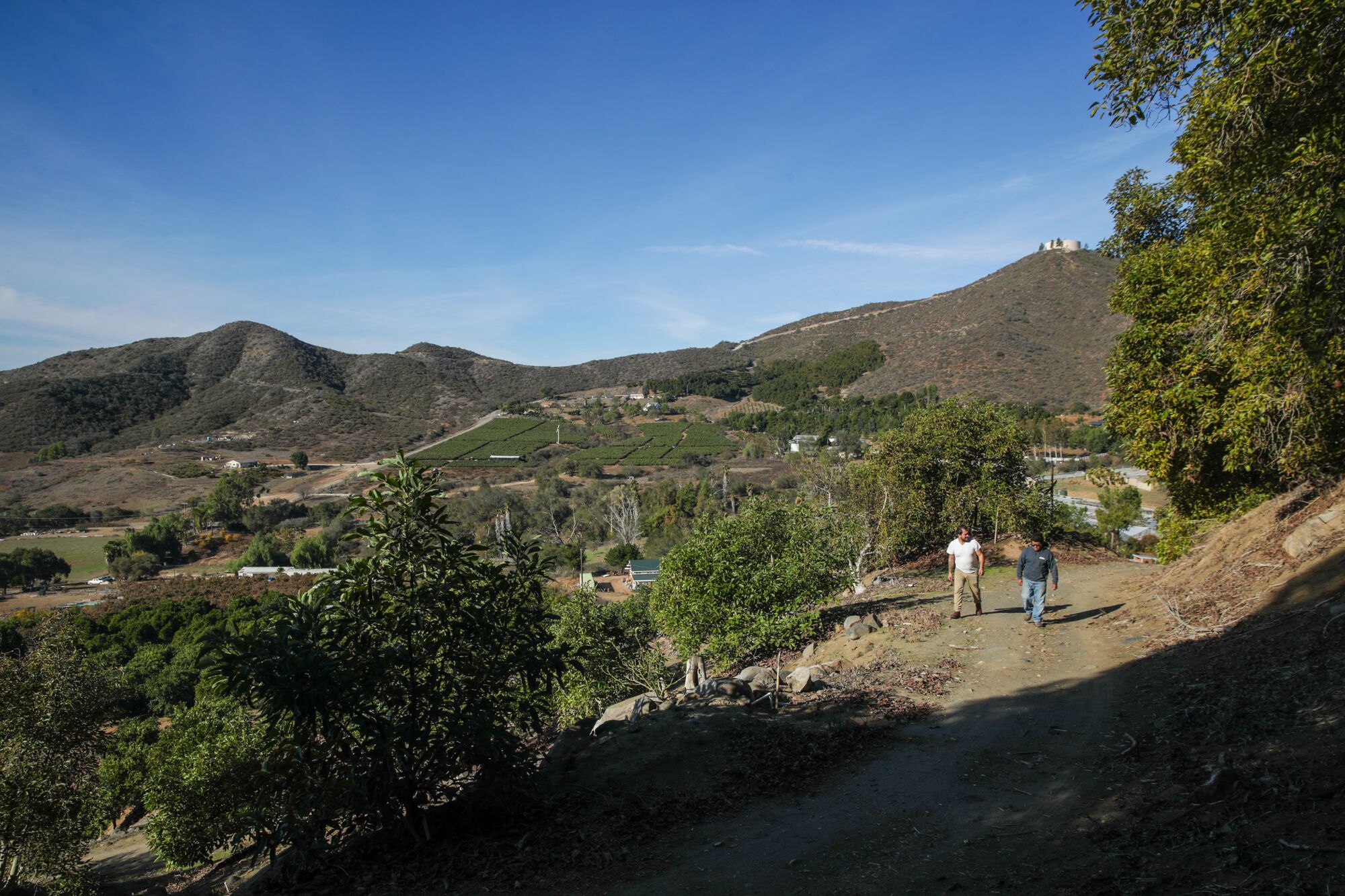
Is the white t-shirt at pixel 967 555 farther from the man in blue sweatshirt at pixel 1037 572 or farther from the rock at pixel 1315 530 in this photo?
the rock at pixel 1315 530

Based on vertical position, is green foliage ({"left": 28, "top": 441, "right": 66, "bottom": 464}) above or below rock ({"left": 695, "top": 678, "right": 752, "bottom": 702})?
above

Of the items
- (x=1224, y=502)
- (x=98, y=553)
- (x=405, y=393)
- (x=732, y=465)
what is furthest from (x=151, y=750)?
(x=405, y=393)

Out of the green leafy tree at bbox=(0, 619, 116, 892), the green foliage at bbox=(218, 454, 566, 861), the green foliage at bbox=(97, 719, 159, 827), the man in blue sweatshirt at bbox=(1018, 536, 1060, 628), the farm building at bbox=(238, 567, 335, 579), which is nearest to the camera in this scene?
the green foliage at bbox=(218, 454, 566, 861)

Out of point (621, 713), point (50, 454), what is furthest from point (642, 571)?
point (50, 454)

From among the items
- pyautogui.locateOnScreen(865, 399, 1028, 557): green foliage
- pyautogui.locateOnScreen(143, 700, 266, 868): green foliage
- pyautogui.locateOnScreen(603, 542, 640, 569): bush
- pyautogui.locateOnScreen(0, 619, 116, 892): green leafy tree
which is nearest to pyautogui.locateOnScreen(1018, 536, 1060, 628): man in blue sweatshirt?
pyautogui.locateOnScreen(865, 399, 1028, 557): green foliage

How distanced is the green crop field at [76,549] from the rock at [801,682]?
6368 cm

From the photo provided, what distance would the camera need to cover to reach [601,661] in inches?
563

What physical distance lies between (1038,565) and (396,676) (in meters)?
8.63

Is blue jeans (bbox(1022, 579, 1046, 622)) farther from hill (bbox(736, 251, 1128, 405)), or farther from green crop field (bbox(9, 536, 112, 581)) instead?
green crop field (bbox(9, 536, 112, 581))

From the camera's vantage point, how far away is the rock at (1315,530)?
836cm

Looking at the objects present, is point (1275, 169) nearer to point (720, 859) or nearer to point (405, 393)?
point (720, 859)

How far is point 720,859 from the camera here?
16.1 feet

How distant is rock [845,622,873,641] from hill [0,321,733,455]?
90976 millimetres

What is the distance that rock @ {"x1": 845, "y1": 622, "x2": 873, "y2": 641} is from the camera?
1088 cm
